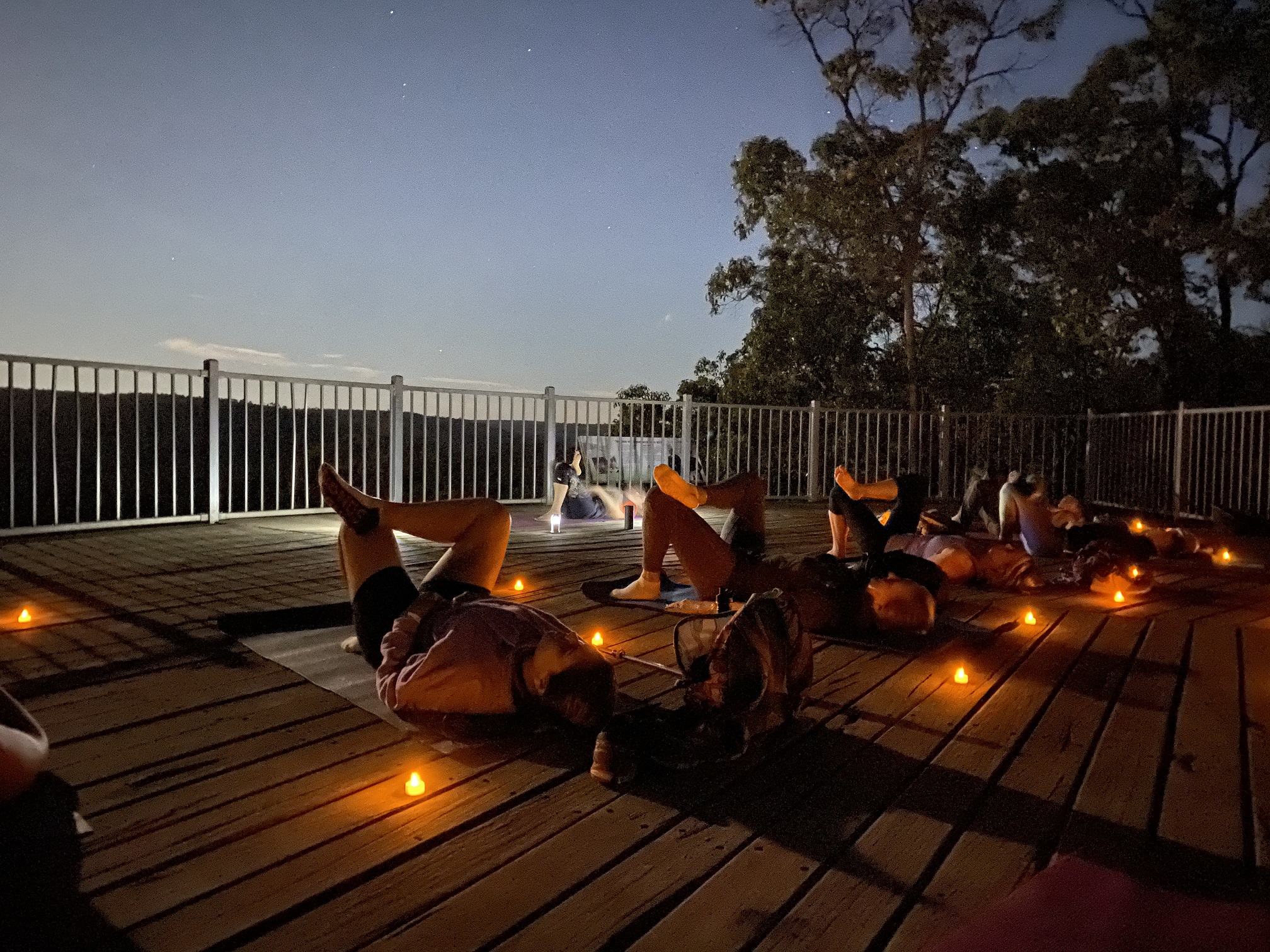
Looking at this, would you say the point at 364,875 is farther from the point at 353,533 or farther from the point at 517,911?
the point at 353,533

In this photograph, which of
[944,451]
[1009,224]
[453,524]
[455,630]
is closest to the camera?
[455,630]

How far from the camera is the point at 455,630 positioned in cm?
208

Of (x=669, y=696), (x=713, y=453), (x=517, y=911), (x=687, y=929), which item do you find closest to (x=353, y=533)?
(x=669, y=696)

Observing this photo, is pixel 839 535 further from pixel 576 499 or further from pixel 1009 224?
pixel 1009 224

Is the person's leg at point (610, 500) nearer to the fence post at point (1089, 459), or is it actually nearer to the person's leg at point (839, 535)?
the person's leg at point (839, 535)

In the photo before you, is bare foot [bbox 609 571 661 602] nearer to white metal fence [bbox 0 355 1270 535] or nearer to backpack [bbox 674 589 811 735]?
backpack [bbox 674 589 811 735]

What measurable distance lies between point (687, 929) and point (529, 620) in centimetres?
96

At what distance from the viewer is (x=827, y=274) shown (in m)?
12.5

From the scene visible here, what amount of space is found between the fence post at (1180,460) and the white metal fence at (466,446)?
15 mm

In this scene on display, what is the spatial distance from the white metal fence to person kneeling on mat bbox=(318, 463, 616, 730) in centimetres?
429

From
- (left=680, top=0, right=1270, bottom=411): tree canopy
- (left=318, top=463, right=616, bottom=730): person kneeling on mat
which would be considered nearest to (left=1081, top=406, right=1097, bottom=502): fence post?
(left=680, top=0, right=1270, bottom=411): tree canopy

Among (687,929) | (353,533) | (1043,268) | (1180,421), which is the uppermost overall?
(1043,268)

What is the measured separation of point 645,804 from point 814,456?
860 centimetres

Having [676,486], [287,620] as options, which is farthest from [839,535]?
[287,620]
